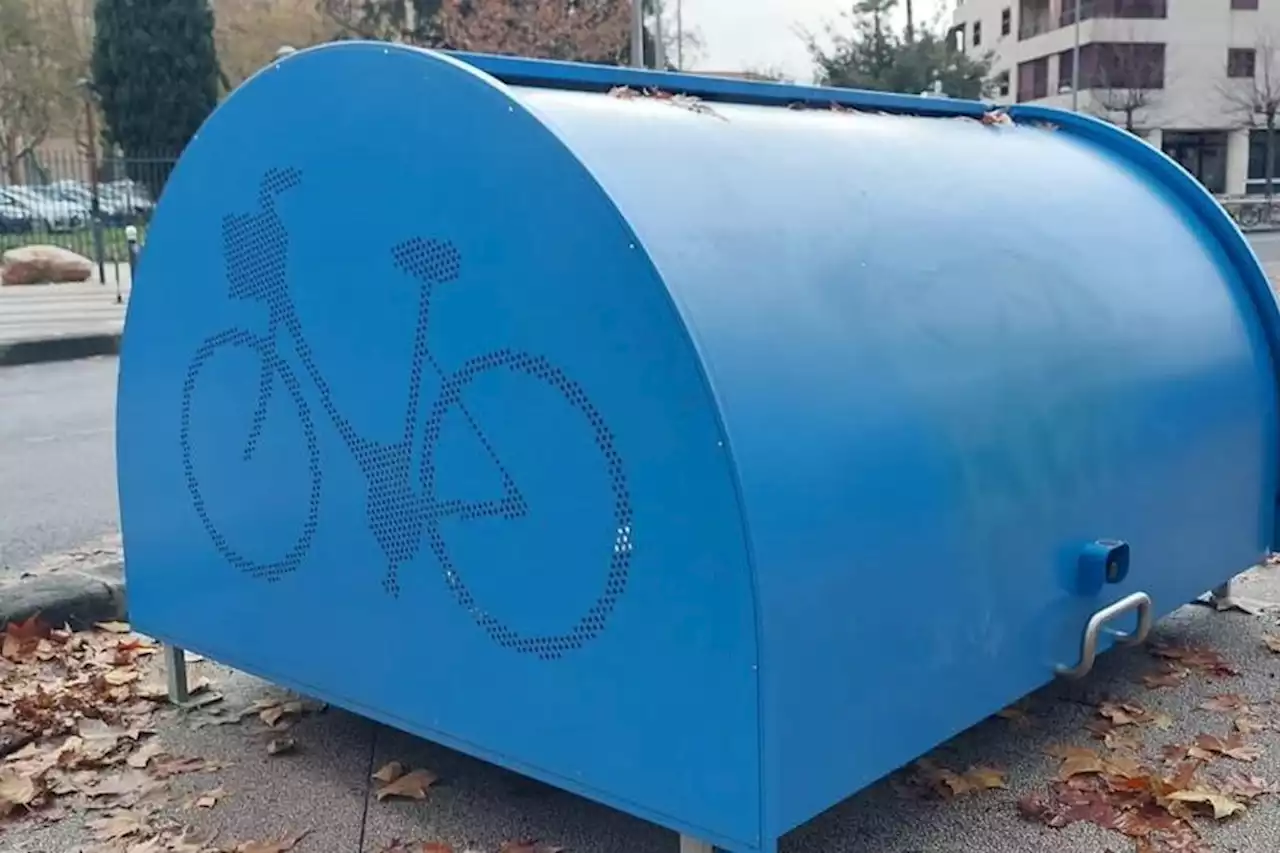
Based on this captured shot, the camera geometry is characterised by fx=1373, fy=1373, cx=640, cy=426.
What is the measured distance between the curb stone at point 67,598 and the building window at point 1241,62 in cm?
5191

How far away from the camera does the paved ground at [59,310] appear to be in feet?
49.8

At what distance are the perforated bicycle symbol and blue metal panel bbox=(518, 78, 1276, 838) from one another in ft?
1.10

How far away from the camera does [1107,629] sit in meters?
3.40

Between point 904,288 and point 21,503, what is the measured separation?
18.1 ft

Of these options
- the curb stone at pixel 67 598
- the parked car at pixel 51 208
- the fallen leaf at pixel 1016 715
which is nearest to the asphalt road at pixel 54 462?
Result: the curb stone at pixel 67 598

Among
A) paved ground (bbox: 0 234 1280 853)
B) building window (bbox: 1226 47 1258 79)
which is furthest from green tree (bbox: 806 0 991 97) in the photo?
paved ground (bbox: 0 234 1280 853)

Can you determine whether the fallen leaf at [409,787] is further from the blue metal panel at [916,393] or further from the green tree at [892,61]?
the green tree at [892,61]

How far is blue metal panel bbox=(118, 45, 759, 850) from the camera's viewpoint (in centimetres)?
244

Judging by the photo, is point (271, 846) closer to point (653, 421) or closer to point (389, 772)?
point (389, 772)

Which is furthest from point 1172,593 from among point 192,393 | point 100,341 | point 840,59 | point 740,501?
point 840,59

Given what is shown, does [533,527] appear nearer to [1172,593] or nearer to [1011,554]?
[1011,554]

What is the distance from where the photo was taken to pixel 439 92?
9.04ft

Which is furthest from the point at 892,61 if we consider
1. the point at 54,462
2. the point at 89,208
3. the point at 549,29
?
the point at 54,462

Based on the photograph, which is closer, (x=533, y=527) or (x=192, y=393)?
(x=533, y=527)
